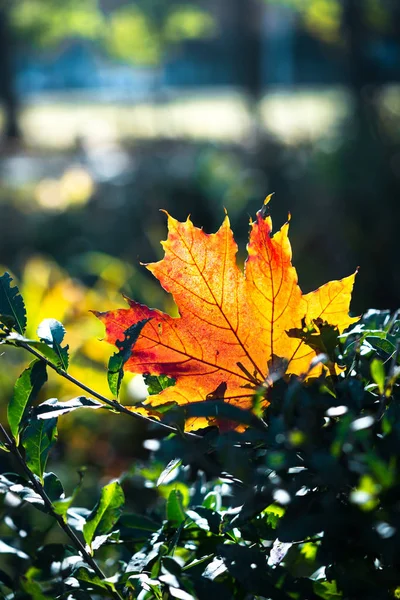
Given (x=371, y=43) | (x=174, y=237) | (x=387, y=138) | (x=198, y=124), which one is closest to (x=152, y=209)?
(x=387, y=138)

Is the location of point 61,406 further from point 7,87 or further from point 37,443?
point 7,87

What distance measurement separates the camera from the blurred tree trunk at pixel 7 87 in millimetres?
14000

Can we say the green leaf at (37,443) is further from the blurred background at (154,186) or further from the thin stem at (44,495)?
the blurred background at (154,186)

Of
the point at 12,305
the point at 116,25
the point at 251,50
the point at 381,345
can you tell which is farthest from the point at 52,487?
the point at 251,50

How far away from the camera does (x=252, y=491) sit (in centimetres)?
41

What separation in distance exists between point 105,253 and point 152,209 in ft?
1.32

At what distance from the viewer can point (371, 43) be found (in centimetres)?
1070

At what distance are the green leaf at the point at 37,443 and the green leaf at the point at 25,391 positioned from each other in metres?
0.01

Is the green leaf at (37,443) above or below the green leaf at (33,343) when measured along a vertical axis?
below

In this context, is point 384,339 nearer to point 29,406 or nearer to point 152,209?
point 29,406

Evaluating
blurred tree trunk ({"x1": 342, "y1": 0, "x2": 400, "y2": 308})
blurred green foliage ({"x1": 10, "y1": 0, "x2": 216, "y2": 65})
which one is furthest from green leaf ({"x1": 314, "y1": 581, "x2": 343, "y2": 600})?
blurred green foliage ({"x1": 10, "y1": 0, "x2": 216, "y2": 65})

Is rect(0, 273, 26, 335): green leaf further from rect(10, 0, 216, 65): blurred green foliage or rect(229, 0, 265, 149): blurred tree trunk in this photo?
rect(229, 0, 265, 149): blurred tree trunk

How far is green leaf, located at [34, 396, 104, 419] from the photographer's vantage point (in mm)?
477

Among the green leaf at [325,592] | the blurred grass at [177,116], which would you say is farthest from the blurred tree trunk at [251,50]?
the green leaf at [325,592]
